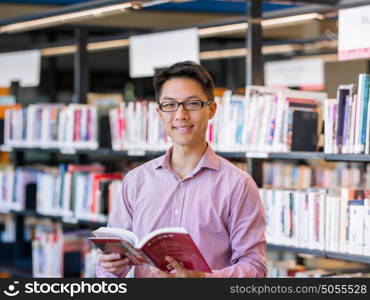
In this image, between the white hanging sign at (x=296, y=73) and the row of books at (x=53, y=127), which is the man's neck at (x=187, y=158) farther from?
the white hanging sign at (x=296, y=73)

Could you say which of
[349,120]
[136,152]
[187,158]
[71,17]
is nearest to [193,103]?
[187,158]

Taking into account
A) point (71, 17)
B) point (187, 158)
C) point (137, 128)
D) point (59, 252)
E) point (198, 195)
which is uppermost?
point (71, 17)

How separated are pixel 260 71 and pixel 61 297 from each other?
109 inches

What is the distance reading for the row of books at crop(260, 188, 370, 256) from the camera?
161 inches

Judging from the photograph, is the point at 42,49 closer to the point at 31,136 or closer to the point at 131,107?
the point at 31,136

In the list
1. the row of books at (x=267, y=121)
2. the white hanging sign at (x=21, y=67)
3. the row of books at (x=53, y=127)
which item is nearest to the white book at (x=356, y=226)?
the row of books at (x=267, y=121)

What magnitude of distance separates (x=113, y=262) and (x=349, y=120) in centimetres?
197

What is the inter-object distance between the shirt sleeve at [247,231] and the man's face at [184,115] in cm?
25

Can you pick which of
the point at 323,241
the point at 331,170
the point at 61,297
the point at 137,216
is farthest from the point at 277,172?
the point at 61,297

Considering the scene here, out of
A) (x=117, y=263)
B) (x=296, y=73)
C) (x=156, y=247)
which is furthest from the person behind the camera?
(x=296, y=73)

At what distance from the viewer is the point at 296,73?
791cm

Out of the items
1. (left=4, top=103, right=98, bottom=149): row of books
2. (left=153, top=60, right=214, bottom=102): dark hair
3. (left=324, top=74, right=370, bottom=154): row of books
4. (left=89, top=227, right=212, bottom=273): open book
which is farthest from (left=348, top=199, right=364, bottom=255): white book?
(left=4, top=103, right=98, bottom=149): row of books

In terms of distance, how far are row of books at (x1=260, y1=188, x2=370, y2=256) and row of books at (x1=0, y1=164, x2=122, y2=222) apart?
1531mm

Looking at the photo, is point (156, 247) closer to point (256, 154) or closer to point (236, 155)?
point (256, 154)
